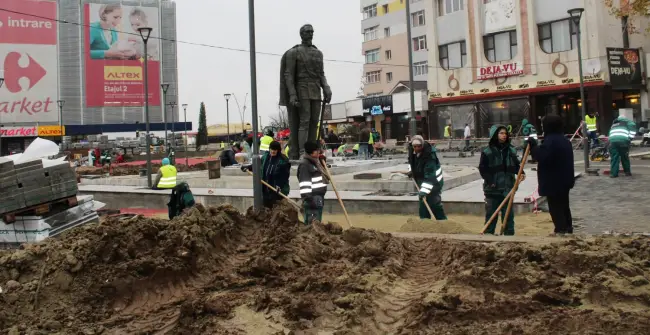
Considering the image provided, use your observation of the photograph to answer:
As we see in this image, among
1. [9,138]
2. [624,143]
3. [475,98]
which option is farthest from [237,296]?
[9,138]

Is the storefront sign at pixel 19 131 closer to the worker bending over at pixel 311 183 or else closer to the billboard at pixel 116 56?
the billboard at pixel 116 56

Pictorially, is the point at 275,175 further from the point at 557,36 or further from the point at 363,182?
the point at 557,36

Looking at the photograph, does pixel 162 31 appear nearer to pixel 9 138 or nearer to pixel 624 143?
pixel 9 138

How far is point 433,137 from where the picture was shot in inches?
1507

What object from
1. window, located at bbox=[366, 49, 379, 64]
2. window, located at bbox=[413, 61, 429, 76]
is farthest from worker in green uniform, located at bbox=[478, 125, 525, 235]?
window, located at bbox=[366, 49, 379, 64]

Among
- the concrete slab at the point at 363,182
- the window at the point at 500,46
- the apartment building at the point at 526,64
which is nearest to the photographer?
the concrete slab at the point at 363,182

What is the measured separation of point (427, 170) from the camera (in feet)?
26.5

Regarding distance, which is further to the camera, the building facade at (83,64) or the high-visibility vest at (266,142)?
the building facade at (83,64)

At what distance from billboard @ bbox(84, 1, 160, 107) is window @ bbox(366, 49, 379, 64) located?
22711 millimetres

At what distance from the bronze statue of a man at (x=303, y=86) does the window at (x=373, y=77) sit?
153 ft

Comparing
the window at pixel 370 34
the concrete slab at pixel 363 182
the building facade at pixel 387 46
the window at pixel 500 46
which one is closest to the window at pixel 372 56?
the building facade at pixel 387 46

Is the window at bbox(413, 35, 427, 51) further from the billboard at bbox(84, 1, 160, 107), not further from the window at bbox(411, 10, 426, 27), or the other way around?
the billboard at bbox(84, 1, 160, 107)

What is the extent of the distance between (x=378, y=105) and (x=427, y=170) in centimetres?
3689

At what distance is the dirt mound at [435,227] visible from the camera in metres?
7.43
